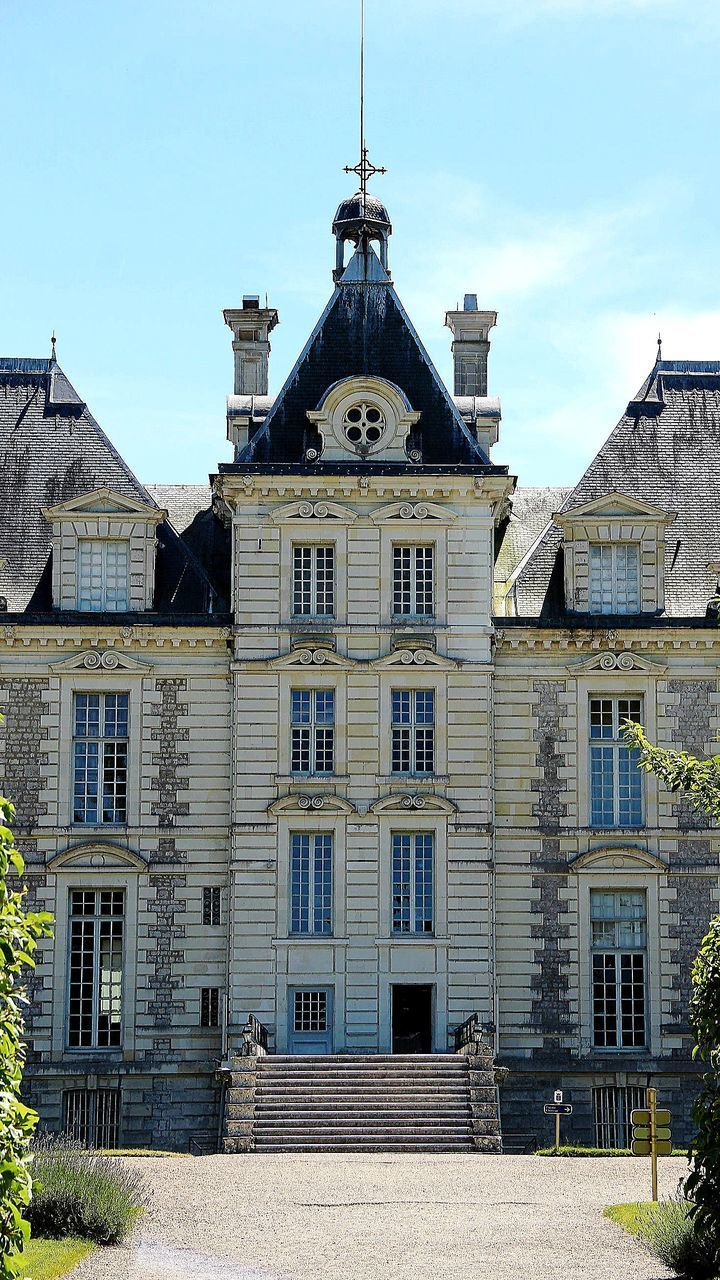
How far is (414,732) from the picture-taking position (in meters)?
35.1

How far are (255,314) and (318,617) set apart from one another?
24.4 feet

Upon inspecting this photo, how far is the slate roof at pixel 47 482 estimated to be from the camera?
36156 mm

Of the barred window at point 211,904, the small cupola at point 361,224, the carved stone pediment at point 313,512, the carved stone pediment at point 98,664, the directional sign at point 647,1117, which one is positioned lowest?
the directional sign at point 647,1117

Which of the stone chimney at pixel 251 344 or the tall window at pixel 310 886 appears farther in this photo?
the stone chimney at pixel 251 344

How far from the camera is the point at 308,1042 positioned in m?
34.1

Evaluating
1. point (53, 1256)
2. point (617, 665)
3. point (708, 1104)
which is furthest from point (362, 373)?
point (53, 1256)

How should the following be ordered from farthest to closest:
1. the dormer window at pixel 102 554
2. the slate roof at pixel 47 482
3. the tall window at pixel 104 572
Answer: the slate roof at pixel 47 482 < the tall window at pixel 104 572 < the dormer window at pixel 102 554

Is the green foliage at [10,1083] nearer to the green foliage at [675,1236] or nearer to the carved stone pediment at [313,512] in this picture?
the green foliage at [675,1236]

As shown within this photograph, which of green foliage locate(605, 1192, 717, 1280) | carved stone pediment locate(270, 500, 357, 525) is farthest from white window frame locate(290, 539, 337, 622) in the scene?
green foliage locate(605, 1192, 717, 1280)

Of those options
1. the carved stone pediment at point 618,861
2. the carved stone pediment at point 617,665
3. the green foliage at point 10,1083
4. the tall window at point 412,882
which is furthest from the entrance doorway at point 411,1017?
the green foliage at point 10,1083

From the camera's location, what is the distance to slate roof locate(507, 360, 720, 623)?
36.5 metres

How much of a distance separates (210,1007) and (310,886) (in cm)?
283

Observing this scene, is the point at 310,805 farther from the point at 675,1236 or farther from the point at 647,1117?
the point at 675,1236

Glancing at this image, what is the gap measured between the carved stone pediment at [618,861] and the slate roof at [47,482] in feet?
26.9
